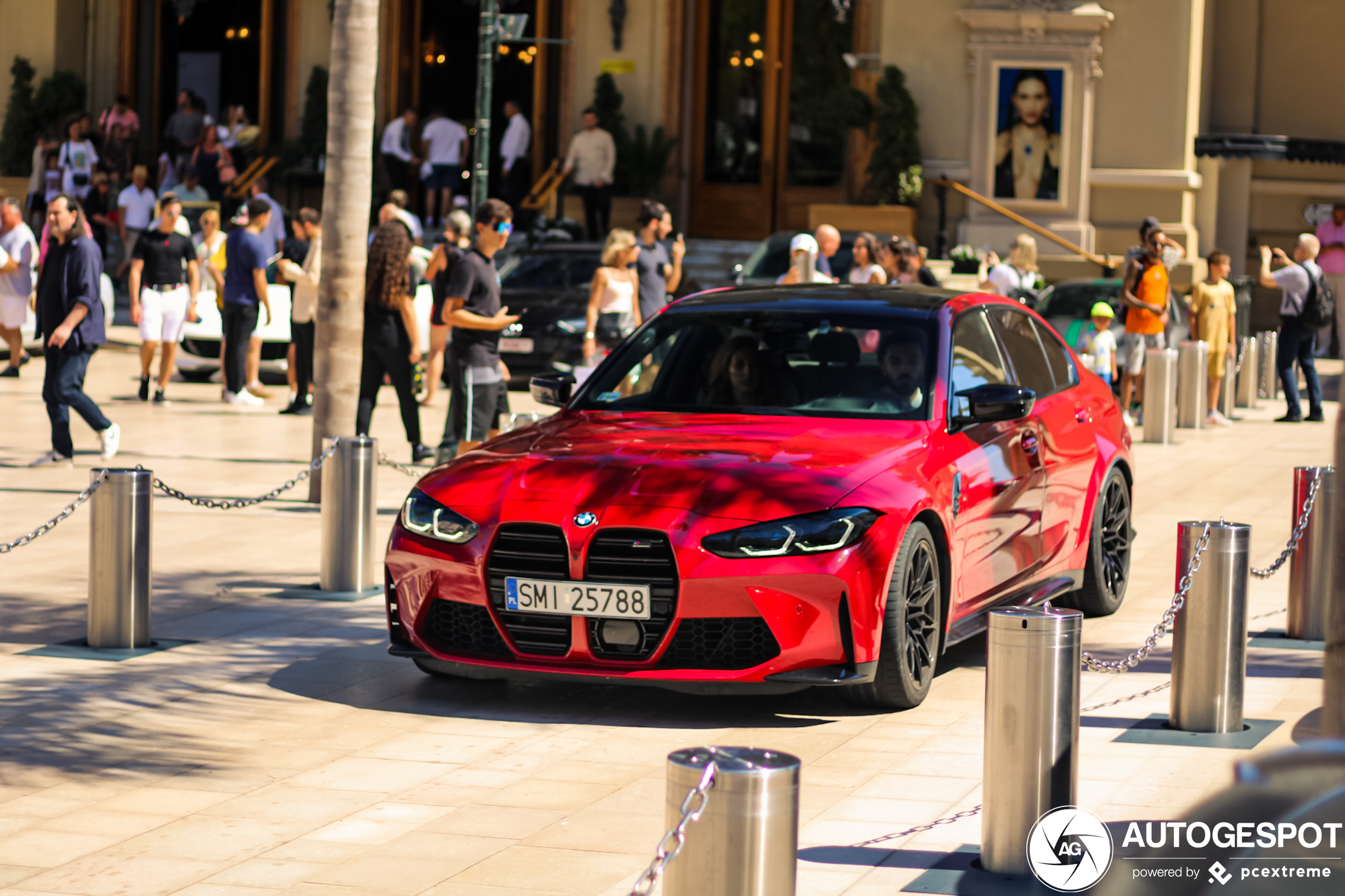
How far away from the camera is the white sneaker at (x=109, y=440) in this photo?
14016mm

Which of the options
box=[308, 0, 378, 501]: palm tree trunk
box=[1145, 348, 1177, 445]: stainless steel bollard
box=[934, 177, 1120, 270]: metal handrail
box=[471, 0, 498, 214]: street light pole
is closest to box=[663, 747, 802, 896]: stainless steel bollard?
box=[308, 0, 378, 501]: palm tree trunk

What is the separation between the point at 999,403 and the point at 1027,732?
2733mm

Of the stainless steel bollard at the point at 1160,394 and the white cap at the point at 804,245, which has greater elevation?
the white cap at the point at 804,245

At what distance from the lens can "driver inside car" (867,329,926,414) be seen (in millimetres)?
7941

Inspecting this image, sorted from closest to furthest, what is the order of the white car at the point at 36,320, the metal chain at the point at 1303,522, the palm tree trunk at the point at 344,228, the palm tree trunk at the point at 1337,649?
the palm tree trunk at the point at 1337,649
the metal chain at the point at 1303,522
the palm tree trunk at the point at 344,228
the white car at the point at 36,320

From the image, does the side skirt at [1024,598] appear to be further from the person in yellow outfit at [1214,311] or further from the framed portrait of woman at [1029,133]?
the framed portrait of woman at [1029,133]

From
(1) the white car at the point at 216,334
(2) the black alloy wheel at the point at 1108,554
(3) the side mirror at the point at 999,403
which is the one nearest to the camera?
(3) the side mirror at the point at 999,403

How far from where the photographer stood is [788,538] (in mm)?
6801

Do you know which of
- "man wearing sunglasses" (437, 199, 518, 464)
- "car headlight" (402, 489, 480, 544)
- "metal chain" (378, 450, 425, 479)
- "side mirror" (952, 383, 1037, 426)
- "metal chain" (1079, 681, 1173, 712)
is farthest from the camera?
"man wearing sunglasses" (437, 199, 518, 464)

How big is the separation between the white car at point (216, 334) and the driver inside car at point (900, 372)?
12.0 metres

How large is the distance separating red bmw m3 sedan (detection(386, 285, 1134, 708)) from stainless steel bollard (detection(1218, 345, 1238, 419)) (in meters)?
12.6

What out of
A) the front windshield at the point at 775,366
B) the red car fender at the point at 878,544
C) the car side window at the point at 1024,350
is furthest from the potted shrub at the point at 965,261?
the red car fender at the point at 878,544

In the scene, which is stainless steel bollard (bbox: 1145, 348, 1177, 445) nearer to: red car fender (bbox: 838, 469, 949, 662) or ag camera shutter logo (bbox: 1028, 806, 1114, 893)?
red car fender (bbox: 838, 469, 949, 662)

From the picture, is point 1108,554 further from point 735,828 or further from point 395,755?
point 735,828
